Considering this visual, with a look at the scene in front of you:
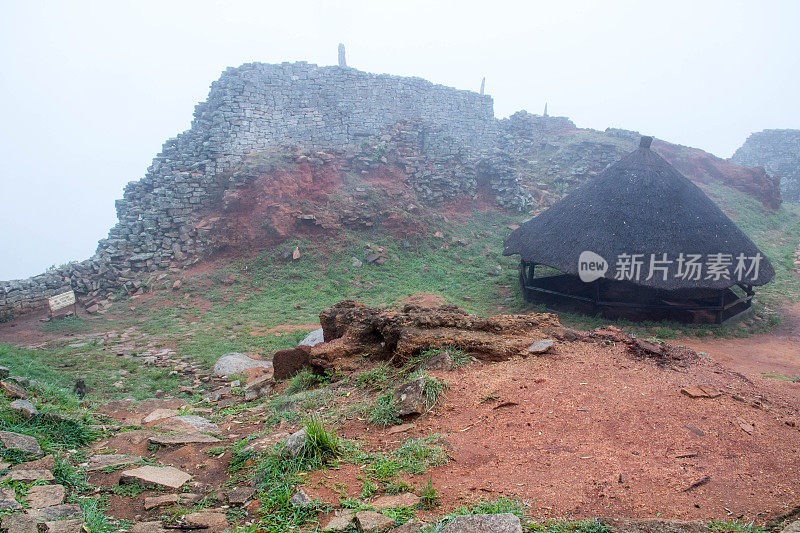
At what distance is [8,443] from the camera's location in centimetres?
323

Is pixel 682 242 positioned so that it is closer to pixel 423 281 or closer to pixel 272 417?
pixel 423 281

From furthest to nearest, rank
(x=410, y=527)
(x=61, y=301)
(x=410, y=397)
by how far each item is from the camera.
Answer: (x=61, y=301)
(x=410, y=397)
(x=410, y=527)

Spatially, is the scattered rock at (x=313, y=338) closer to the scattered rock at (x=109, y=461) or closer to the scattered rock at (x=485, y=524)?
the scattered rock at (x=109, y=461)

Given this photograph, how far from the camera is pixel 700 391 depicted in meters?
3.80

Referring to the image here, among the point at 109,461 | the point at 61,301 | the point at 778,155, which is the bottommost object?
the point at 61,301

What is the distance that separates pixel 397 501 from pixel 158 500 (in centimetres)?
147

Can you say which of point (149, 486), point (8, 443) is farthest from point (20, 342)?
point (149, 486)

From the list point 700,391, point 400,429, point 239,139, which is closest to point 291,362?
point 400,429

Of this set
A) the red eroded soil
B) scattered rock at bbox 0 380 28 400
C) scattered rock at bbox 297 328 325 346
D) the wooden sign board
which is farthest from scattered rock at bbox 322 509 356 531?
the wooden sign board

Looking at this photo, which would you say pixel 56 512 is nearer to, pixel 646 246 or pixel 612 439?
pixel 612 439

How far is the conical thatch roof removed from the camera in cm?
967

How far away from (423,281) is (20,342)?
381 inches

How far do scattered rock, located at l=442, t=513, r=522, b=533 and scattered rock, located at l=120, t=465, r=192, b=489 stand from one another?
75.7 inches

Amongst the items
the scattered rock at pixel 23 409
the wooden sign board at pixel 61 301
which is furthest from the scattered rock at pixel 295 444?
the wooden sign board at pixel 61 301
